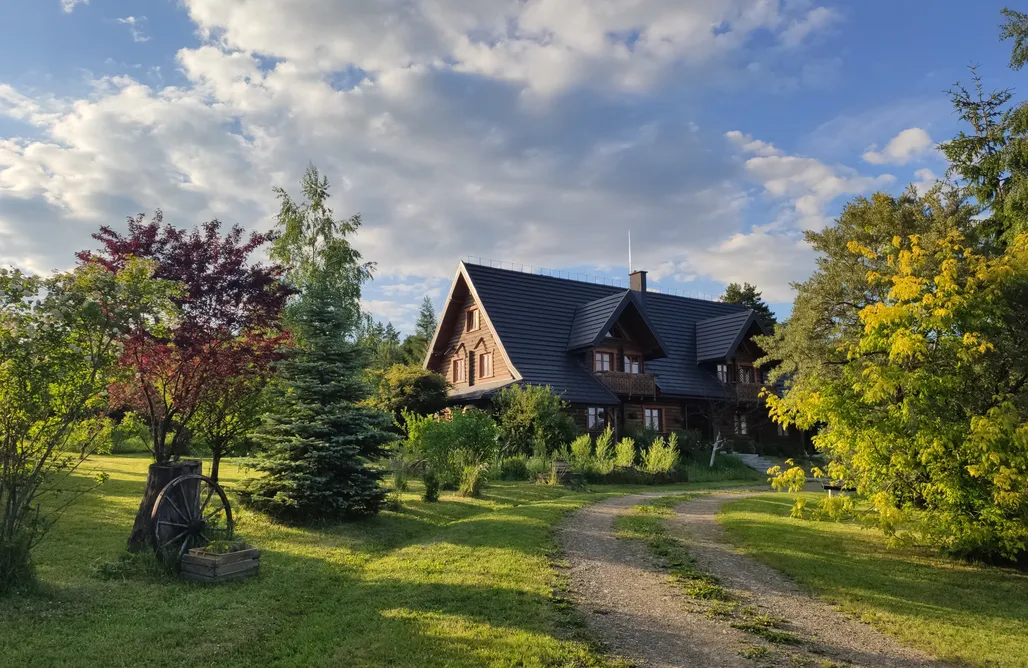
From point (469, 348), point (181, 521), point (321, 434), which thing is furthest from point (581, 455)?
point (181, 521)

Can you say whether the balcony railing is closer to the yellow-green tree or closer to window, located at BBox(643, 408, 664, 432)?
window, located at BBox(643, 408, 664, 432)

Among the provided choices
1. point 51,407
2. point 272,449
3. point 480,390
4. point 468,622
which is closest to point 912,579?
point 468,622

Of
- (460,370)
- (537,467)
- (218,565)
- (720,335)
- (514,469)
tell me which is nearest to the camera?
(218,565)

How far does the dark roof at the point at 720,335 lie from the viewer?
3412 cm

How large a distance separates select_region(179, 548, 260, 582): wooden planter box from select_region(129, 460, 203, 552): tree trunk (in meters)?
1.04

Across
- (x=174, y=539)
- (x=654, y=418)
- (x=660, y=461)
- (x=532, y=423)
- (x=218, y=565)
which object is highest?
(x=654, y=418)

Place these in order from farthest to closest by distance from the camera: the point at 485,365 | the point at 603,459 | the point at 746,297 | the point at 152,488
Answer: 1. the point at 746,297
2. the point at 485,365
3. the point at 603,459
4. the point at 152,488

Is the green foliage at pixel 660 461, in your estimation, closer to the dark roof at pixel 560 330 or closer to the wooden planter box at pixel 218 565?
the dark roof at pixel 560 330

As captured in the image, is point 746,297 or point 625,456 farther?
point 746,297

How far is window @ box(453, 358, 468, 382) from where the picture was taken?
32.7 meters

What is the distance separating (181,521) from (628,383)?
75.9ft

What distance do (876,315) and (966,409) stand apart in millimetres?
2129

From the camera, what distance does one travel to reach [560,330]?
32.1 m

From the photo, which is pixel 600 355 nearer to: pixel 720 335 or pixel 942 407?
pixel 720 335
